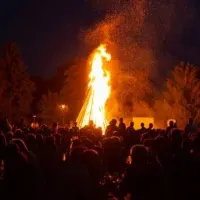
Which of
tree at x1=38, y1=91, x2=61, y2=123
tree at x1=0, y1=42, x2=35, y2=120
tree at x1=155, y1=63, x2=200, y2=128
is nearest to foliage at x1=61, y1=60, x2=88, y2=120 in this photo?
tree at x1=38, y1=91, x2=61, y2=123

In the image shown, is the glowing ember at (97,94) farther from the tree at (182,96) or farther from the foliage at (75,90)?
the foliage at (75,90)

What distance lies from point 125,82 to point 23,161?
45565mm

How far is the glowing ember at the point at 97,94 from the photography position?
31.9 metres

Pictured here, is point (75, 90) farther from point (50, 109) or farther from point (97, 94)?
point (97, 94)

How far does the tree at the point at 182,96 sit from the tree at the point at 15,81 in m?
18.0

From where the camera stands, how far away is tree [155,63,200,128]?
42.5 metres

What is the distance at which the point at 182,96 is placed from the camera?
142 ft

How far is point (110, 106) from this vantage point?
50188 mm

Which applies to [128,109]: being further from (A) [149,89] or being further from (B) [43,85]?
(B) [43,85]

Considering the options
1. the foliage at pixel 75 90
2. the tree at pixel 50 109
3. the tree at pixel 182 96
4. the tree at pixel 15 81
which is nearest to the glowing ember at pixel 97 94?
the tree at pixel 182 96

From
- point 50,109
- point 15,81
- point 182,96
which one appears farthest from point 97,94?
point 50,109

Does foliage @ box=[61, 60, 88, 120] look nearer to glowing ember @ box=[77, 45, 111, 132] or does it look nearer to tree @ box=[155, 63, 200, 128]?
tree @ box=[155, 63, 200, 128]

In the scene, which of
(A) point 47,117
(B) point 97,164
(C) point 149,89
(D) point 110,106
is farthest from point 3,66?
(B) point 97,164

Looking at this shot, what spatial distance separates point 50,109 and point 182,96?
1978 cm
